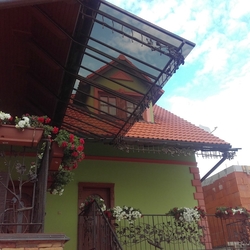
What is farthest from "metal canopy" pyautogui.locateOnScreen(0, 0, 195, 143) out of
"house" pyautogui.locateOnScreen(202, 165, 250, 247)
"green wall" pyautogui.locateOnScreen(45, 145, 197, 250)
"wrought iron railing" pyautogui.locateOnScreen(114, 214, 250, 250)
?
"house" pyautogui.locateOnScreen(202, 165, 250, 247)

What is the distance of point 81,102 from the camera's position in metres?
6.54

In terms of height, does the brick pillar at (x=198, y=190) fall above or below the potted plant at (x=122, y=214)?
above

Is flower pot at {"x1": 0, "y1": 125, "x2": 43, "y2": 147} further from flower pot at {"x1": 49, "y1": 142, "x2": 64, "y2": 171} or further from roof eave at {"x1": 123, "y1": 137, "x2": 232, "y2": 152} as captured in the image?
roof eave at {"x1": 123, "y1": 137, "x2": 232, "y2": 152}

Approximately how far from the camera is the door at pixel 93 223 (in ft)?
18.6

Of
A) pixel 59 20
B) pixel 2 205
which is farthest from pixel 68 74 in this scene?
pixel 2 205

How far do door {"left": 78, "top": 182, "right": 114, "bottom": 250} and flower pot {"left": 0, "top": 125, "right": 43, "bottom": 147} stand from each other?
2.16 metres

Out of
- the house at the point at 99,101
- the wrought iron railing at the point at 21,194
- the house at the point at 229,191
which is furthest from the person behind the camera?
the house at the point at 229,191

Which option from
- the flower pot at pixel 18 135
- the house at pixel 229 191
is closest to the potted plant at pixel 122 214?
the house at pixel 229 191

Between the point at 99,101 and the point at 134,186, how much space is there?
101 inches

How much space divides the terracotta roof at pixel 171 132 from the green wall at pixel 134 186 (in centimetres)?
68

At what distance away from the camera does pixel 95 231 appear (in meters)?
5.56

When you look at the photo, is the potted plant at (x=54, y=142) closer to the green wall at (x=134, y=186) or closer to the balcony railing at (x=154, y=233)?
the balcony railing at (x=154, y=233)

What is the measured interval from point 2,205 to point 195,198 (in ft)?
16.3

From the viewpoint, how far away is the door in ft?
18.6
